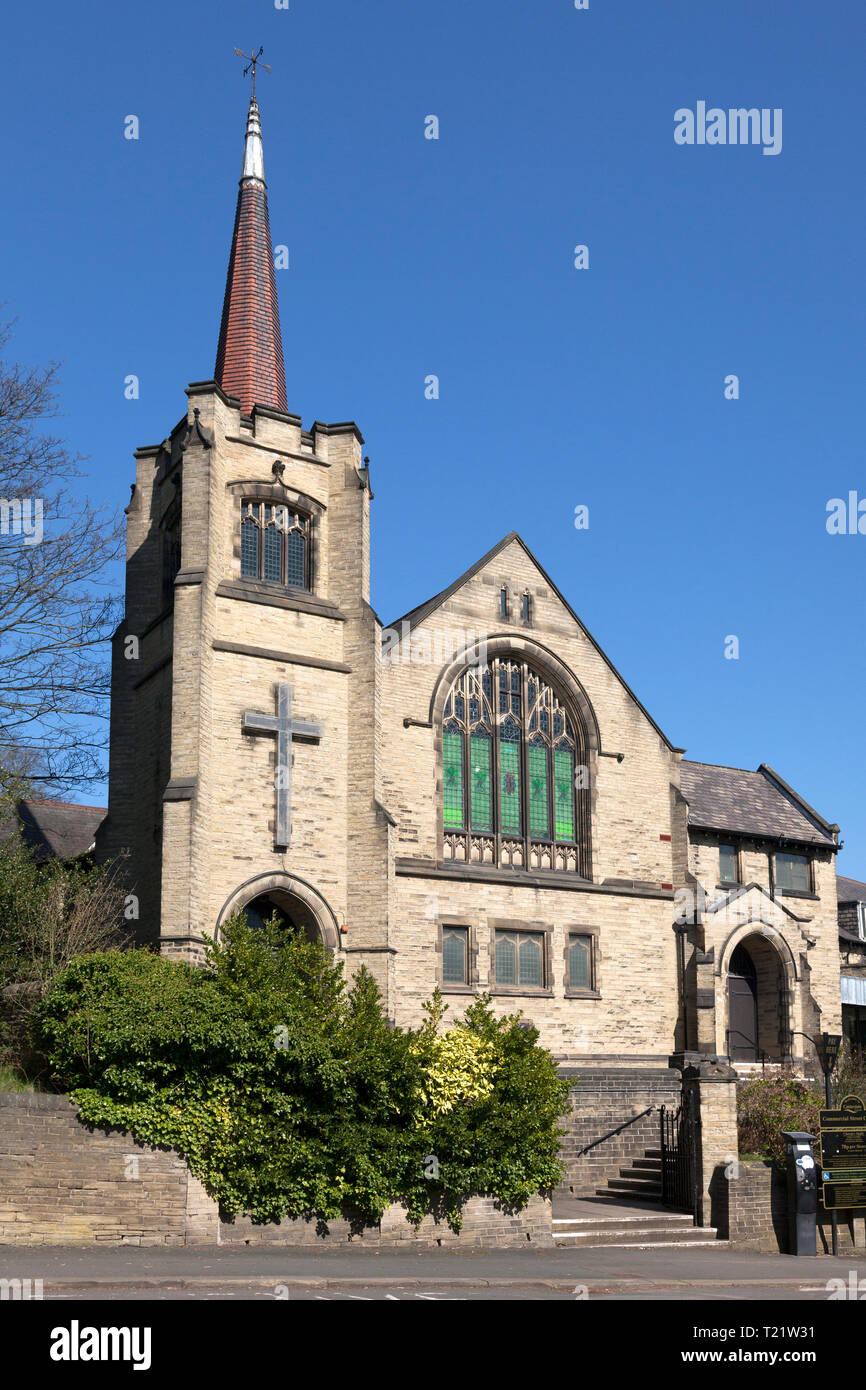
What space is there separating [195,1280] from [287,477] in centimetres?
1626

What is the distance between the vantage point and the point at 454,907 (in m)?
27.4

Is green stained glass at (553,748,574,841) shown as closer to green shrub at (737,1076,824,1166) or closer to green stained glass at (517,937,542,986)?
green stained glass at (517,937,542,986)

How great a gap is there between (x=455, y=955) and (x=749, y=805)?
10253 millimetres

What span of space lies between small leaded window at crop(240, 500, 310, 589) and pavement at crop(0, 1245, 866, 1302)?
12.9 meters

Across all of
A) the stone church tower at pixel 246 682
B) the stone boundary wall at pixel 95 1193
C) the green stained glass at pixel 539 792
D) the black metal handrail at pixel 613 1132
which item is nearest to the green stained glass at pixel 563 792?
the green stained glass at pixel 539 792

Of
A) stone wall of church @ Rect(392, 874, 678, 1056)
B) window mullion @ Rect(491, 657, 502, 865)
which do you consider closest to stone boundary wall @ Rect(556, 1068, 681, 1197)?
stone wall of church @ Rect(392, 874, 678, 1056)

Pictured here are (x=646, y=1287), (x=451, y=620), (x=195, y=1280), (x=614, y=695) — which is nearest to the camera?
(x=195, y=1280)

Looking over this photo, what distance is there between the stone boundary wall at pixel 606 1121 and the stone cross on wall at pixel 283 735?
7.35 metres

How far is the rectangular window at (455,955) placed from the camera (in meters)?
27.2

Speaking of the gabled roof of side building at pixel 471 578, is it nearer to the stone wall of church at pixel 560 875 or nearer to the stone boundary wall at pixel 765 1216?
the stone wall of church at pixel 560 875

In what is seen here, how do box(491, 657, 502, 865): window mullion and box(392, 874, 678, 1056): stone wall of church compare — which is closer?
box(392, 874, 678, 1056): stone wall of church

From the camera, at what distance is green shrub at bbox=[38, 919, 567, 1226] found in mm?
17734
